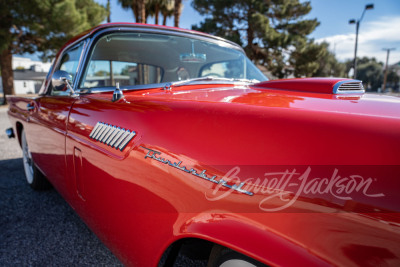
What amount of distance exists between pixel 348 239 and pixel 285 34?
2200cm

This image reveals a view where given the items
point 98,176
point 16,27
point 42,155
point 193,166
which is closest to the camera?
point 193,166

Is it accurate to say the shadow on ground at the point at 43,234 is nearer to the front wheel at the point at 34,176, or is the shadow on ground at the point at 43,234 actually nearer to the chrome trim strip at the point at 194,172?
the front wheel at the point at 34,176

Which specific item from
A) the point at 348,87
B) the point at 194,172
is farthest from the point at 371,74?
the point at 194,172

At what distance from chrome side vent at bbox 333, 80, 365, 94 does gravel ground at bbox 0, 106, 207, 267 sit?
4.41ft

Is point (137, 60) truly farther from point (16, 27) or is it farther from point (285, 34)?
point (285, 34)

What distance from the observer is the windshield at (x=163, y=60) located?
7.31ft

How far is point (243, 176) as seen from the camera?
77 cm

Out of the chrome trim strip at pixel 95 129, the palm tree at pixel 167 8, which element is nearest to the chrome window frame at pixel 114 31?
the chrome trim strip at pixel 95 129

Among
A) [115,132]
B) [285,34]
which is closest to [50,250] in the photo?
[115,132]

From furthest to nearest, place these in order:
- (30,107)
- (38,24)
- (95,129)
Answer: (38,24)
(30,107)
(95,129)

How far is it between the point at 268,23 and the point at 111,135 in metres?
20.7

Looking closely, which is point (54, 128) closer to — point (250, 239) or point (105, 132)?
point (105, 132)

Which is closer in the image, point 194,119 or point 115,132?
point 194,119

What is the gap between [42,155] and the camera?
93.0 inches
